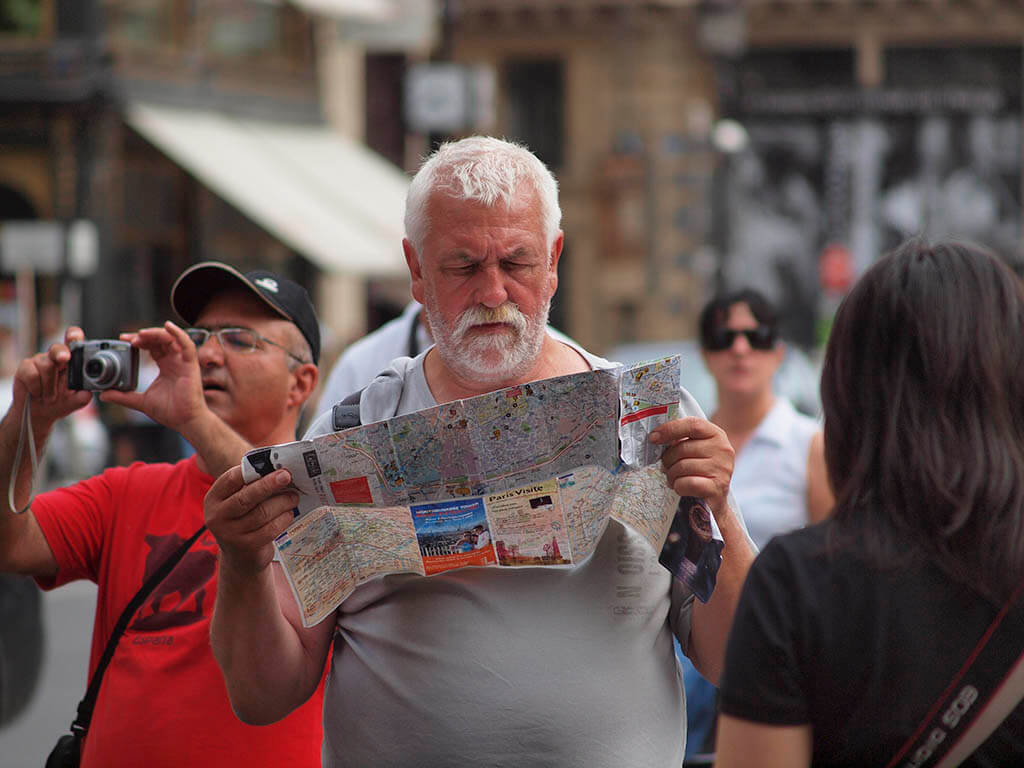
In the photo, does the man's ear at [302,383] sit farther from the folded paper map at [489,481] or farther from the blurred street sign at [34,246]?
the blurred street sign at [34,246]

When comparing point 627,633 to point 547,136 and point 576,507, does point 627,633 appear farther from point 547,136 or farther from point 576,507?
point 547,136

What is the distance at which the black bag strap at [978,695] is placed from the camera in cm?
217

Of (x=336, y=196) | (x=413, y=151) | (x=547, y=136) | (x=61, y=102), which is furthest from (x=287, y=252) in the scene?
(x=547, y=136)

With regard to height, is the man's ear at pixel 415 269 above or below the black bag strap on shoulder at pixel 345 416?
above

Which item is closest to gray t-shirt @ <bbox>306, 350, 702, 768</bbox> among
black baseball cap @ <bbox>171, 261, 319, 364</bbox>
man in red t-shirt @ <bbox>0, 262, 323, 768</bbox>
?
man in red t-shirt @ <bbox>0, 262, 323, 768</bbox>

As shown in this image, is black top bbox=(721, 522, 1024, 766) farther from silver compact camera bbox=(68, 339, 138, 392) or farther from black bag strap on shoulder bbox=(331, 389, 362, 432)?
silver compact camera bbox=(68, 339, 138, 392)

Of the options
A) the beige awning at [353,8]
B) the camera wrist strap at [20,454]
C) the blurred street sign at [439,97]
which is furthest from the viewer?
the beige awning at [353,8]

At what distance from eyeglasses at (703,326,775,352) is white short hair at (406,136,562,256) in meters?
2.93

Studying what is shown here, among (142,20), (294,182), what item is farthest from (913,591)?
(142,20)

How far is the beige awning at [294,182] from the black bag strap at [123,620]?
1615 centimetres

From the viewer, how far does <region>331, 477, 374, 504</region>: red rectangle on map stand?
2.76 m

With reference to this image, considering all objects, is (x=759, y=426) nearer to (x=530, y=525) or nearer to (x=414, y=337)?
(x=414, y=337)

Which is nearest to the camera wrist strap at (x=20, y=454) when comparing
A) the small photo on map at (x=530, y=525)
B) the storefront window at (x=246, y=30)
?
the small photo on map at (x=530, y=525)

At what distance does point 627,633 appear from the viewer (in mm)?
2891
